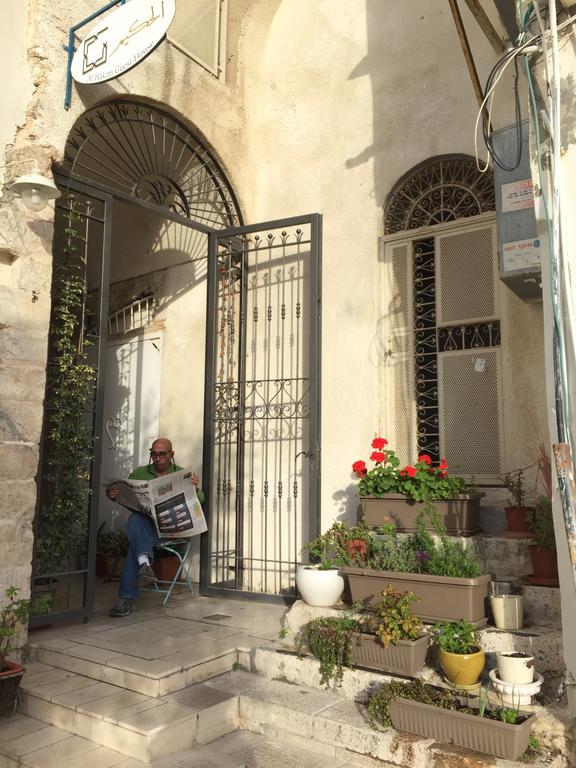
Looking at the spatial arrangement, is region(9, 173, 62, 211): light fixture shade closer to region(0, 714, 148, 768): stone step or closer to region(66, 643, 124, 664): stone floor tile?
region(66, 643, 124, 664): stone floor tile

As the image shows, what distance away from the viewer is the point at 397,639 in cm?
382

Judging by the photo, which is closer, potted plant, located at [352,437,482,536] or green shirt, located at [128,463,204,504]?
potted plant, located at [352,437,482,536]

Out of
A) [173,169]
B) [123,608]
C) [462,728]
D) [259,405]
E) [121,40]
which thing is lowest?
[462,728]

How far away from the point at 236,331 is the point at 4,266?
2.93 m

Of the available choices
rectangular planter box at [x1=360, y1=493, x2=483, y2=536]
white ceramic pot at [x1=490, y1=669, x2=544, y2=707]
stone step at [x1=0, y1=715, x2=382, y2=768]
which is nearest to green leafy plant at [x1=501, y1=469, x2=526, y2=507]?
rectangular planter box at [x1=360, y1=493, x2=483, y2=536]

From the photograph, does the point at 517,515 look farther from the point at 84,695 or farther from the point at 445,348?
the point at 84,695

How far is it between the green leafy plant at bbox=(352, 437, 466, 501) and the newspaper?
5.84ft

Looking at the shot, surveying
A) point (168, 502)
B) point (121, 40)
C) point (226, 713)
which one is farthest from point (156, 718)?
point (121, 40)

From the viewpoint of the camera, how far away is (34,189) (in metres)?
4.31

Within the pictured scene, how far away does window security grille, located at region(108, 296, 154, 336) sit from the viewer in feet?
27.0

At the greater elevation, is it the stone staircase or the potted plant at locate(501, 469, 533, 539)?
the potted plant at locate(501, 469, 533, 539)

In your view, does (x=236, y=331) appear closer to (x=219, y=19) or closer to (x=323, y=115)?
(x=323, y=115)

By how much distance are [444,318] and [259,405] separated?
7.06 feet

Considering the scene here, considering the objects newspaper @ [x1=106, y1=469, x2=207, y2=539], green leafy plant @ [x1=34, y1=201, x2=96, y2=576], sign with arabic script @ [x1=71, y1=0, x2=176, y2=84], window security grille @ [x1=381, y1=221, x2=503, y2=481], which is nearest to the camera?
sign with arabic script @ [x1=71, y1=0, x2=176, y2=84]
